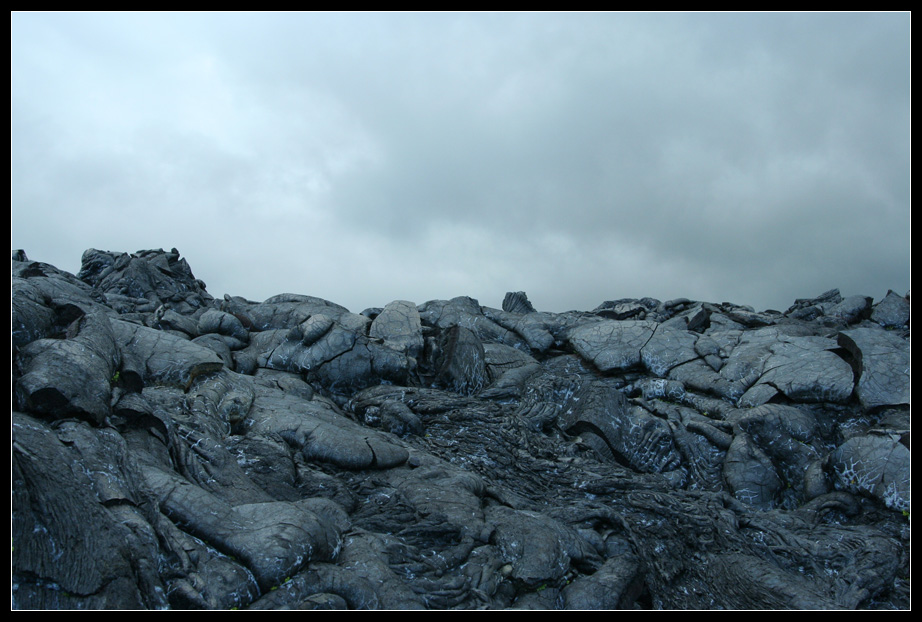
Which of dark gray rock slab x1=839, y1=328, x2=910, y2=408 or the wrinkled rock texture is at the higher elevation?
dark gray rock slab x1=839, y1=328, x2=910, y2=408

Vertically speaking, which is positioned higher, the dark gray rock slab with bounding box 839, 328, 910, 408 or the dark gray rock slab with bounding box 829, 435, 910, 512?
the dark gray rock slab with bounding box 839, 328, 910, 408

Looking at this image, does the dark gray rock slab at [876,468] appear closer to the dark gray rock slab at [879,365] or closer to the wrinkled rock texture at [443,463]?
the wrinkled rock texture at [443,463]

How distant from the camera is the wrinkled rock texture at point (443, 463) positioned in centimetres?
711

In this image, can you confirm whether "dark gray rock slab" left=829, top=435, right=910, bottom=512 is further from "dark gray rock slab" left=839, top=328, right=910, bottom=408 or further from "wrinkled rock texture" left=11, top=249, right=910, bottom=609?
"dark gray rock slab" left=839, top=328, right=910, bottom=408

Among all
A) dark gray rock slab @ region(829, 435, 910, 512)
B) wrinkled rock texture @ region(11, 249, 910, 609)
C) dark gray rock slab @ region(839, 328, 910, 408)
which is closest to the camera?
wrinkled rock texture @ region(11, 249, 910, 609)

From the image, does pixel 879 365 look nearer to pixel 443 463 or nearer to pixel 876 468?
pixel 876 468

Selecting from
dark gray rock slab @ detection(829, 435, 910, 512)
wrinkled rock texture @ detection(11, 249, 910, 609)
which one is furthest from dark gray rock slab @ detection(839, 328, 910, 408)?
dark gray rock slab @ detection(829, 435, 910, 512)

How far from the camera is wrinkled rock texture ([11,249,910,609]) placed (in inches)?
280

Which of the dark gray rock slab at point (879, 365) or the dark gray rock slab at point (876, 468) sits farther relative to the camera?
the dark gray rock slab at point (879, 365)

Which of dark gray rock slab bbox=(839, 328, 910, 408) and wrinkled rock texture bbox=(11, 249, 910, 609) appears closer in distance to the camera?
wrinkled rock texture bbox=(11, 249, 910, 609)

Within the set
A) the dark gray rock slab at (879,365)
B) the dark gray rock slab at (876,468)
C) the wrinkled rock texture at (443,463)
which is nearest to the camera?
the wrinkled rock texture at (443,463)

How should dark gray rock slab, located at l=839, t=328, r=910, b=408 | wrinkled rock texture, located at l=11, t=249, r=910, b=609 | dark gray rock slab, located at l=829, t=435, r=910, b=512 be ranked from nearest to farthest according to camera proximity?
wrinkled rock texture, located at l=11, t=249, r=910, b=609 → dark gray rock slab, located at l=829, t=435, r=910, b=512 → dark gray rock slab, located at l=839, t=328, r=910, b=408

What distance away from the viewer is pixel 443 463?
12047 mm

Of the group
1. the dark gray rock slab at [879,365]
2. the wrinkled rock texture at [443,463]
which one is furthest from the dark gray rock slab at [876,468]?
the dark gray rock slab at [879,365]
